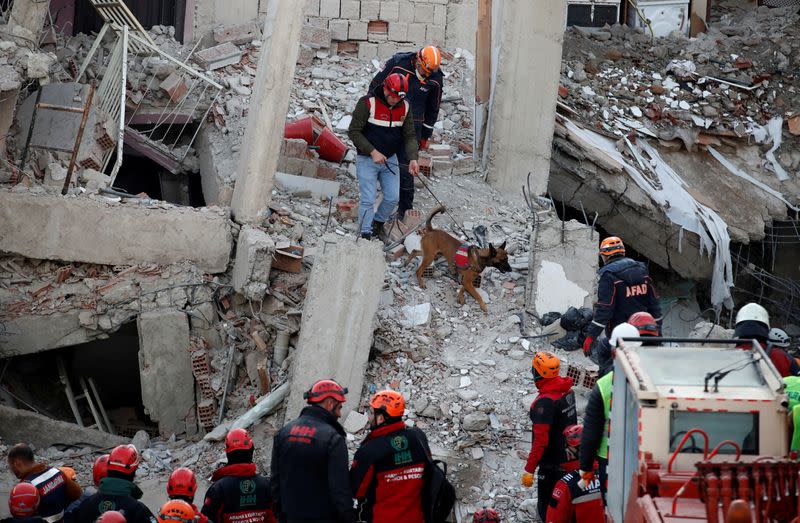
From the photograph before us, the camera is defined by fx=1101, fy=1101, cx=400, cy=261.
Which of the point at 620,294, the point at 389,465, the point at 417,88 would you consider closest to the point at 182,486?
the point at 389,465

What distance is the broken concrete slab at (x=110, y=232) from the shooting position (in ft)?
34.4

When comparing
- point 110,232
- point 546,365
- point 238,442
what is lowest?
point 238,442

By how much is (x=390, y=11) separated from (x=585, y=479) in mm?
9397

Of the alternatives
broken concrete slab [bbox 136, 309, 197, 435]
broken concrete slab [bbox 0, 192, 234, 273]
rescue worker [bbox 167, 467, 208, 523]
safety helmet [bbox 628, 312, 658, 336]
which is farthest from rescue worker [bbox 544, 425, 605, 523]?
broken concrete slab [bbox 0, 192, 234, 273]

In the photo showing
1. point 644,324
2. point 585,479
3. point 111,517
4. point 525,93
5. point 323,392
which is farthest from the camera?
point 525,93

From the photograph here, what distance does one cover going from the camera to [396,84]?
10133 millimetres

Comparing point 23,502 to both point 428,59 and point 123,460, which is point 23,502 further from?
point 428,59

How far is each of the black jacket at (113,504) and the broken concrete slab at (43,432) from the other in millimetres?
3983

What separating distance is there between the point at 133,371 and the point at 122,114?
283 cm

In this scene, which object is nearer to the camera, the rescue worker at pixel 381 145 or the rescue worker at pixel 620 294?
the rescue worker at pixel 620 294

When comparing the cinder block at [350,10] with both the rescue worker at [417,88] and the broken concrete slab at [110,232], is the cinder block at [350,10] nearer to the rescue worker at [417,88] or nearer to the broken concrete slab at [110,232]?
the rescue worker at [417,88]

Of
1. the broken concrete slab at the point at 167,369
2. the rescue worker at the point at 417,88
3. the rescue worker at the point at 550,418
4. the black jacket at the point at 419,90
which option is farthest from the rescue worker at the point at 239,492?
the black jacket at the point at 419,90

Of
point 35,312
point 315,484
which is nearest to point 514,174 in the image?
point 35,312

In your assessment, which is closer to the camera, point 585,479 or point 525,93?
point 585,479
